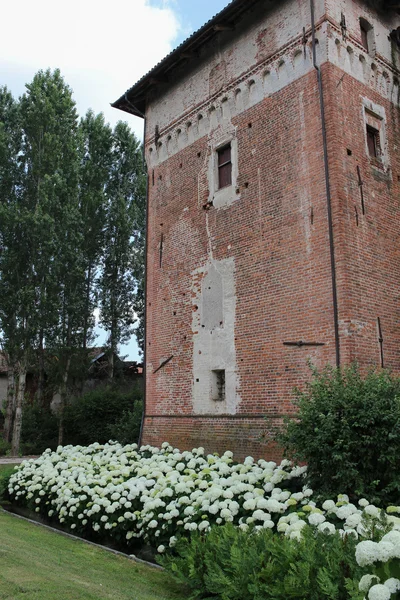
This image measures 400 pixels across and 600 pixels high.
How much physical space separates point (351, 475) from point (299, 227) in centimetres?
544

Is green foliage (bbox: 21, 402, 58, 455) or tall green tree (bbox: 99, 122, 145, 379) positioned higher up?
tall green tree (bbox: 99, 122, 145, 379)

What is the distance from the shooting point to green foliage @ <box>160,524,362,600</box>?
165 inches

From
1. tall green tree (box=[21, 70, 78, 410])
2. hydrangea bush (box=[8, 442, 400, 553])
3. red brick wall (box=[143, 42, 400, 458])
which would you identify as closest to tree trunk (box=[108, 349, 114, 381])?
tall green tree (box=[21, 70, 78, 410])

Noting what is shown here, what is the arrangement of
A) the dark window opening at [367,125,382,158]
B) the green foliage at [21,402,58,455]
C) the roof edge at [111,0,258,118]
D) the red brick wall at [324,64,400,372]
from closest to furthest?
the red brick wall at [324,64,400,372], the dark window opening at [367,125,382,158], the roof edge at [111,0,258,118], the green foliage at [21,402,58,455]

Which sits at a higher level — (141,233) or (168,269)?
(141,233)

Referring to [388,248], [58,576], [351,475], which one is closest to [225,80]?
[388,248]

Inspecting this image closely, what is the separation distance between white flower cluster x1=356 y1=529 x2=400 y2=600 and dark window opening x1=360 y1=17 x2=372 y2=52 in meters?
11.4

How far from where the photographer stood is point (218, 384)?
12.2m

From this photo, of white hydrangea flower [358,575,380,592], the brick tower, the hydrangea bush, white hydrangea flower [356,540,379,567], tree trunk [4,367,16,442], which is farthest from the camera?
tree trunk [4,367,16,442]

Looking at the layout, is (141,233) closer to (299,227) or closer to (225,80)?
(225,80)

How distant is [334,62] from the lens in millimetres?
10930

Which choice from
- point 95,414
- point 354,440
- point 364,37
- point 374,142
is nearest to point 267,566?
point 354,440

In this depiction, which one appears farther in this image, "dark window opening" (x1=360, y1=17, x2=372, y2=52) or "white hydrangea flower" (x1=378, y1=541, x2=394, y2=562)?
"dark window opening" (x1=360, y1=17, x2=372, y2=52)

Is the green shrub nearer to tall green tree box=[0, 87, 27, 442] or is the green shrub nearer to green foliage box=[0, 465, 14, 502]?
tall green tree box=[0, 87, 27, 442]
